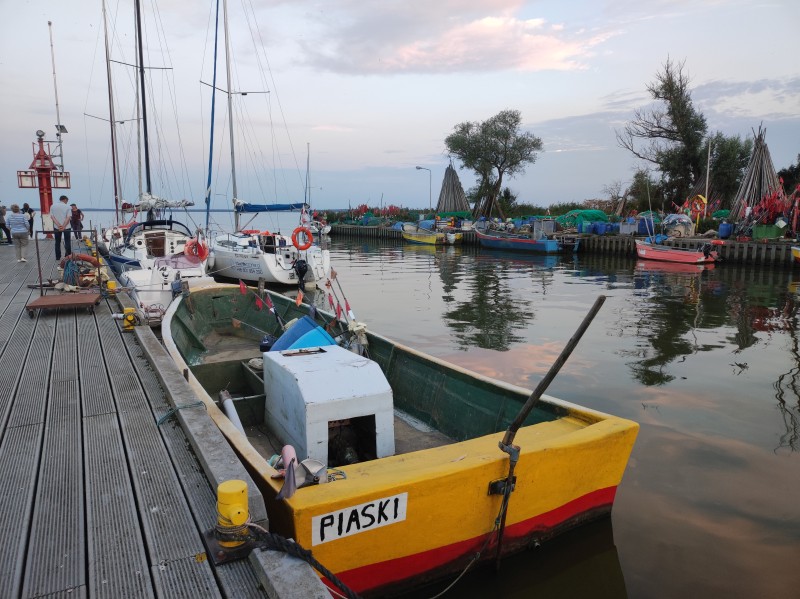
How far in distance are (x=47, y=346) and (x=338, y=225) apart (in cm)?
5779

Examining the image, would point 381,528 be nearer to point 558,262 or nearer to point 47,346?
point 47,346

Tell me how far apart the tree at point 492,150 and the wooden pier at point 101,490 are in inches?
1982

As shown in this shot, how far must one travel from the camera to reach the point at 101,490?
339 centimetres

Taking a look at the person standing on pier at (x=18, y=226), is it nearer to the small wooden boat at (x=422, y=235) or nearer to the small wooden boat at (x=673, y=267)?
the small wooden boat at (x=673, y=267)

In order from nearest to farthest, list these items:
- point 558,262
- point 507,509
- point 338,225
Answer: point 507,509 → point 558,262 → point 338,225

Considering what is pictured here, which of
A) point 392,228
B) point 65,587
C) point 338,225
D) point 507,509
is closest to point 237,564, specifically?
point 65,587

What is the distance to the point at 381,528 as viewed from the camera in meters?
3.48

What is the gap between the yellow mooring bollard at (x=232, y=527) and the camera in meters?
2.80

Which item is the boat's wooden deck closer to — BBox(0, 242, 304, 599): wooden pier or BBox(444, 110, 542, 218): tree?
BBox(0, 242, 304, 599): wooden pier

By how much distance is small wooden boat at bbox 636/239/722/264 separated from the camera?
91.8 ft

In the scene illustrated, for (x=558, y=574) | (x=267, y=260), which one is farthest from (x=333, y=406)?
(x=267, y=260)

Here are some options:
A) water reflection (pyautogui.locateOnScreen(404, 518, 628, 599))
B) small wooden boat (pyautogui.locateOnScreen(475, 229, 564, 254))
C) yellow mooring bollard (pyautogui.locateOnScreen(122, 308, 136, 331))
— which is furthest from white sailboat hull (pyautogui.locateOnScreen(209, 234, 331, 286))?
small wooden boat (pyautogui.locateOnScreen(475, 229, 564, 254))

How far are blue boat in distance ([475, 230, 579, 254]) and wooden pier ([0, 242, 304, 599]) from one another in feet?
107

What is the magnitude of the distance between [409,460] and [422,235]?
42820 mm
